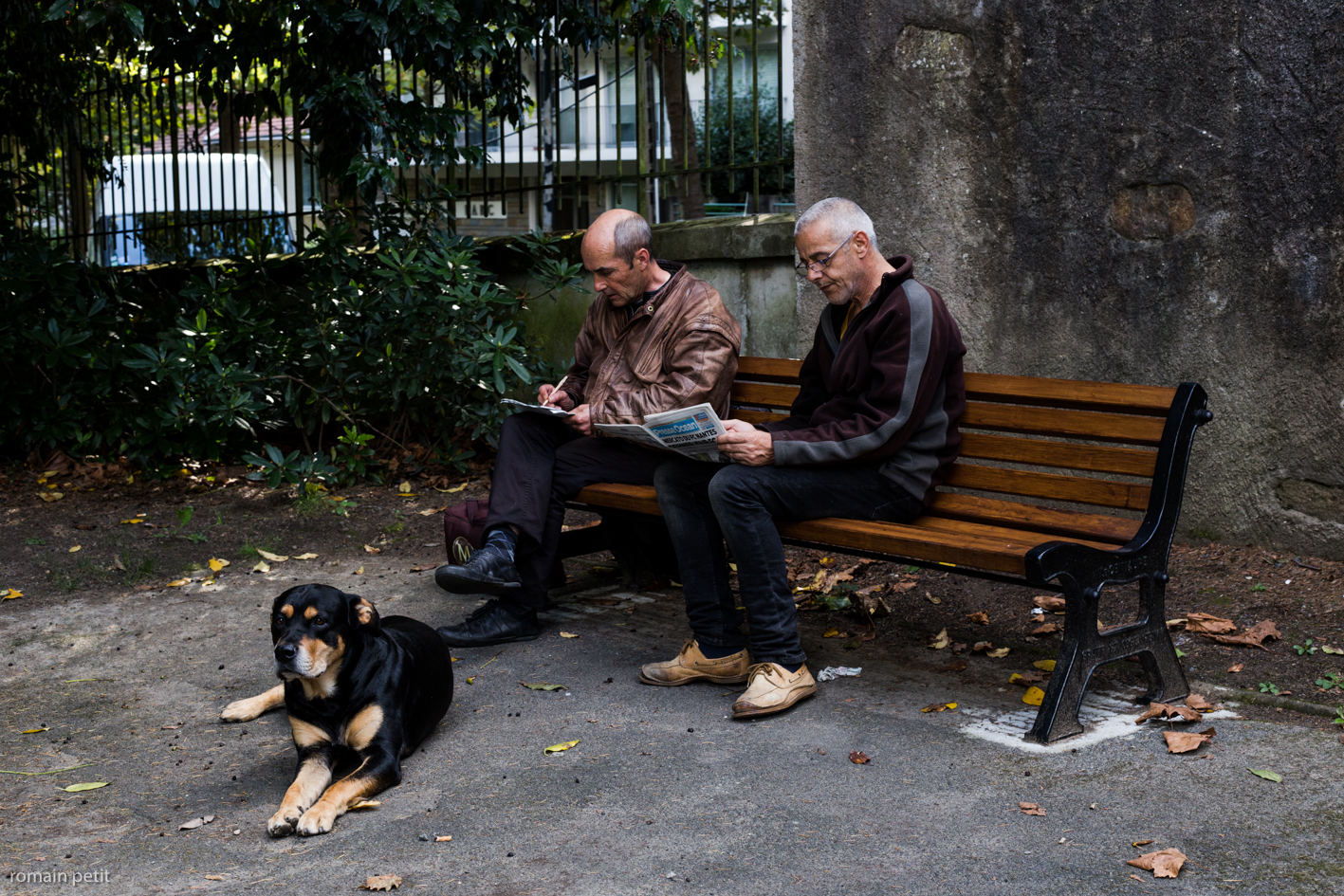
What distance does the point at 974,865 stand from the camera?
2896 millimetres

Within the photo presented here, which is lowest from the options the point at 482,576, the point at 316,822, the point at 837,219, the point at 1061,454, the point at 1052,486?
the point at 316,822

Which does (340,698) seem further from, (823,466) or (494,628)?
(823,466)

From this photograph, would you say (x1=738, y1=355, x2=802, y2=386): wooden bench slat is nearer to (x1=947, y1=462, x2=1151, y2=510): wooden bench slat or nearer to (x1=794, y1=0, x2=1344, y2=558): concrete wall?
(x1=947, y1=462, x2=1151, y2=510): wooden bench slat

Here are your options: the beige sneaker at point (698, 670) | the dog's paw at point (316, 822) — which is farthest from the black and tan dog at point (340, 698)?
the beige sneaker at point (698, 670)

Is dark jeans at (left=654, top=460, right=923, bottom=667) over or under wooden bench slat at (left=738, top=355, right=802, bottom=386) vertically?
under

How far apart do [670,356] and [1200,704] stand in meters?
2.25

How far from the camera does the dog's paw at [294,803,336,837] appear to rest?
320cm

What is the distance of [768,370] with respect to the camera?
17.1 feet

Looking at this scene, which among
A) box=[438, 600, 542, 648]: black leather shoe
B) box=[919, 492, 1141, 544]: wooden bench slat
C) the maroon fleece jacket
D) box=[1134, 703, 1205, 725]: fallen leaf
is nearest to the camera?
box=[1134, 703, 1205, 725]: fallen leaf

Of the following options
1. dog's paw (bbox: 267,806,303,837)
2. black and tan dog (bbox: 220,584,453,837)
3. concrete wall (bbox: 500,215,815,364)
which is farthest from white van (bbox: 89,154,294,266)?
dog's paw (bbox: 267,806,303,837)

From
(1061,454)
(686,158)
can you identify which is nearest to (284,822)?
(1061,454)

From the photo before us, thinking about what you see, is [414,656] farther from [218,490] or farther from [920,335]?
[218,490]

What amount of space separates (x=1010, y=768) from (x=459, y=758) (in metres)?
1.59

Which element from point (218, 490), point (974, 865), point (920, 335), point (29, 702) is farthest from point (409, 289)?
point (974, 865)
